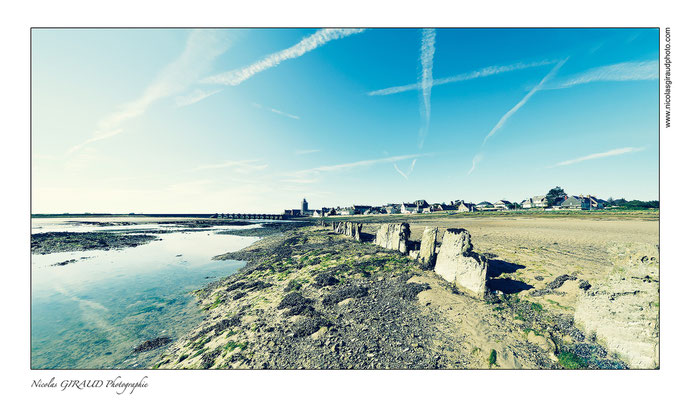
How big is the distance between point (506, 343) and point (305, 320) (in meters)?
4.95

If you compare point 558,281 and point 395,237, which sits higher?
point 395,237

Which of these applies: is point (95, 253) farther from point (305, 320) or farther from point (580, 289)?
point (580, 289)

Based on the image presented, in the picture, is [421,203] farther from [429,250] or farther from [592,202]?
[429,250]

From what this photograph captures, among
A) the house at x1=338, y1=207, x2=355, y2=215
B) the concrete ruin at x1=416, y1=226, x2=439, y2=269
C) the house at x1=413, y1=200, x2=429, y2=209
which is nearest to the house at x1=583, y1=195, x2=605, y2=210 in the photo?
the house at x1=413, y1=200, x2=429, y2=209

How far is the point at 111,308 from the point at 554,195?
132 metres

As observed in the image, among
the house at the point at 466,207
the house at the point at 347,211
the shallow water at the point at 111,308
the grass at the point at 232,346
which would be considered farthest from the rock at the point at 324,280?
the house at the point at 347,211

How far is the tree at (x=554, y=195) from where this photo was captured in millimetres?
89500

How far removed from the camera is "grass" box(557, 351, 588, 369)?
4102 millimetres

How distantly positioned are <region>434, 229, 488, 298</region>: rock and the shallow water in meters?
9.79

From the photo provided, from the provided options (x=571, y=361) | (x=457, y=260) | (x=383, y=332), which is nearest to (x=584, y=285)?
(x=457, y=260)

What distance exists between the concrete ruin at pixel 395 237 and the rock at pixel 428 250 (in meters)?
2.09

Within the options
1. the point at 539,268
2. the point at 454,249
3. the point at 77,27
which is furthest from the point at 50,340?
the point at 539,268

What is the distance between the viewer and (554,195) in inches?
3671

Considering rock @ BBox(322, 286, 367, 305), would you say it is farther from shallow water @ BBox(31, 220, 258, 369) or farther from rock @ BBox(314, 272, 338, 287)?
shallow water @ BBox(31, 220, 258, 369)
